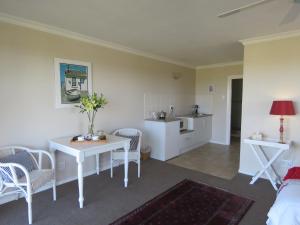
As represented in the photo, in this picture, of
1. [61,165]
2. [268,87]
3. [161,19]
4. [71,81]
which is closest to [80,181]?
Result: [61,165]

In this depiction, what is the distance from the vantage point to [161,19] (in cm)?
262

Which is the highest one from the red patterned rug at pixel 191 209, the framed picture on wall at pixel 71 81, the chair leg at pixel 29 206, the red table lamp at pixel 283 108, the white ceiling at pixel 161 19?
the white ceiling at pixel 161 19

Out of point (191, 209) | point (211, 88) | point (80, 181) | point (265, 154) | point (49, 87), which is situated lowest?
point (191, 209)

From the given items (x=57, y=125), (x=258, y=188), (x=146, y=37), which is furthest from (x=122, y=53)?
(x=258, y=188)

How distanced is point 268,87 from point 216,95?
264cm

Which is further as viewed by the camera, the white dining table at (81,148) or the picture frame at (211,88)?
the picture frame at (211,88)

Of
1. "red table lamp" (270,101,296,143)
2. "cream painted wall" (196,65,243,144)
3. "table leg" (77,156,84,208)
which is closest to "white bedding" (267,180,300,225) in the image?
"red table lamp" (270,101,296,143)

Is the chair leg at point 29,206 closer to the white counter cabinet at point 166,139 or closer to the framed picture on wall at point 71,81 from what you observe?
the framed picture on wall at point 71,81

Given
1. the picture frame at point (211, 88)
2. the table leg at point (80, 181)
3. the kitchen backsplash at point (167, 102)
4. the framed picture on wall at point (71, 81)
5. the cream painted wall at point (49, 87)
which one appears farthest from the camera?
the picture frame at point (211, 88)

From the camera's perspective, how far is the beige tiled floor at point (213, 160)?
3.79m

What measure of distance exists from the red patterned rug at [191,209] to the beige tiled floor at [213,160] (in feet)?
2.66

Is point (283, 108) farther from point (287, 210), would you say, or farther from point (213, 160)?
point (213, 160)

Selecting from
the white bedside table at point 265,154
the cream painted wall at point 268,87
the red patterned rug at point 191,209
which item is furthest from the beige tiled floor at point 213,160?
the red patterned rug at point 191,209

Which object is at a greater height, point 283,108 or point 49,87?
point 49,87
